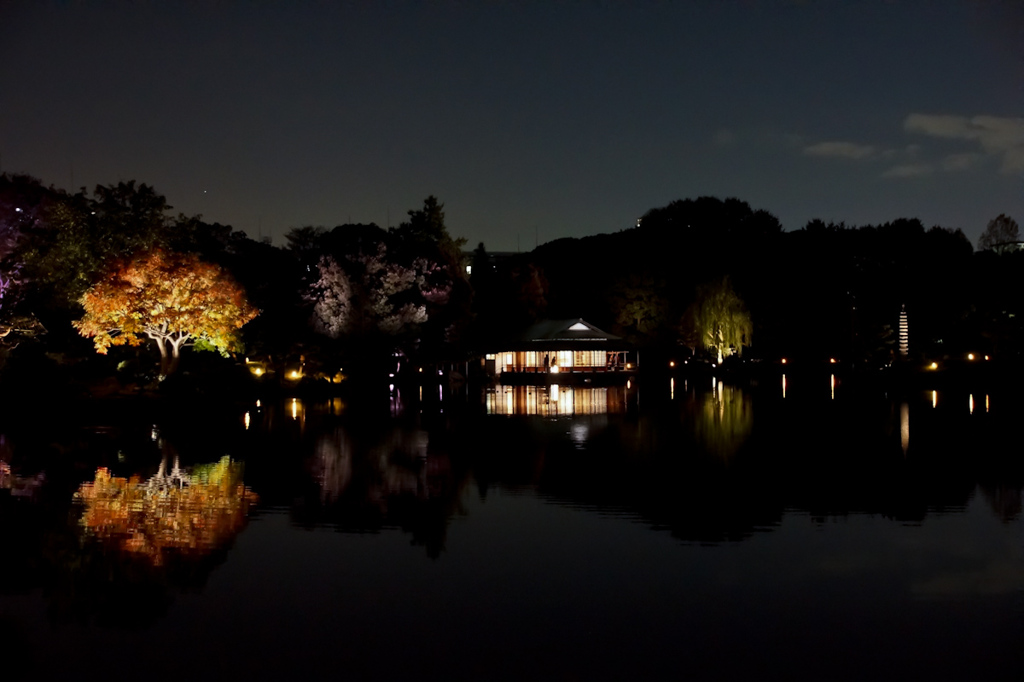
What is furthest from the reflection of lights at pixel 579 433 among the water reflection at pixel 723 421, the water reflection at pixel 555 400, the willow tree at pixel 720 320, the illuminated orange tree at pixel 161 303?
the willow tree at pixel 720 320

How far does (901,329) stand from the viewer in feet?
149

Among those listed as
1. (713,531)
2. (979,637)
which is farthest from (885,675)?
(713,531)

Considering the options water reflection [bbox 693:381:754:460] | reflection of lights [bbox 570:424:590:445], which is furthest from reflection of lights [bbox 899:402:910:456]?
reflection of lights [bbox 570:424:590:445]

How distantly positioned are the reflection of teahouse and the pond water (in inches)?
1150

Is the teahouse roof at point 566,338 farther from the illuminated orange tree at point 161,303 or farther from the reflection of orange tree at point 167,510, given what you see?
the reflection of orange tree at point 167,510

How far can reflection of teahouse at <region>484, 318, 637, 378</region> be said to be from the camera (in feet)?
154

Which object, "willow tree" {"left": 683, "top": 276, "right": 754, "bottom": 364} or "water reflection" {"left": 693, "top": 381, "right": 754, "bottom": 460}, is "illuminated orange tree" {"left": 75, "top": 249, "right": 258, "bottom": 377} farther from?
"willow tree" {"left": 683, "top": 276, "right": 754, "bottom": 364}

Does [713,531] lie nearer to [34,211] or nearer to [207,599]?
[207,599]

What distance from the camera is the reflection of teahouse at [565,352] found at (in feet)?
154

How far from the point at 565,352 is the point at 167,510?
3805cm

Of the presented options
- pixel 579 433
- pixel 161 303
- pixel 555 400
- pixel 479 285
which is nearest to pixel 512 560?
pixel 579 433

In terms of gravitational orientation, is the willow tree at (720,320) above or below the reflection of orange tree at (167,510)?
above

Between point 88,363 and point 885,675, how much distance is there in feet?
91.0

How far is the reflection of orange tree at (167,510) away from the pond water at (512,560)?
0.06 m
